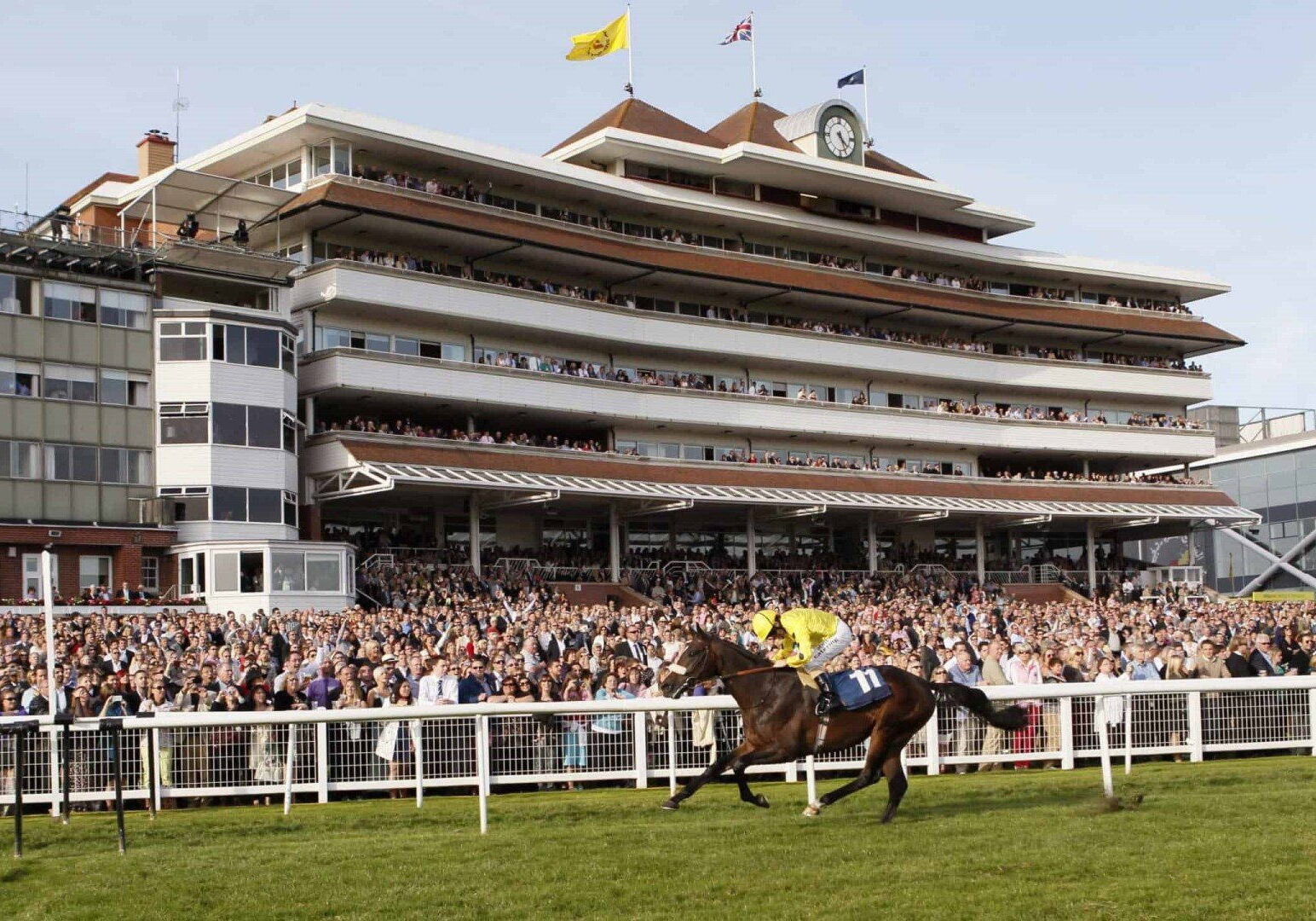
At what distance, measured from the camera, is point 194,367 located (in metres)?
34.3

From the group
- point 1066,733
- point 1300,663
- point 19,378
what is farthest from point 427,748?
point 19,378

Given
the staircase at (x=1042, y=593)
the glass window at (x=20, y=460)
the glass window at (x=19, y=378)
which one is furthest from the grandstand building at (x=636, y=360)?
the staircase at (x=1042, y=593)

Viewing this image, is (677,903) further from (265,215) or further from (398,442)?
(265,215)

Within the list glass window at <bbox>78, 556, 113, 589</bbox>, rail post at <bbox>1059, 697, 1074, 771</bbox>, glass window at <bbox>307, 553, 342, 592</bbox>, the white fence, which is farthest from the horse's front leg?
glass window at <bbox>78, 556, 113, 589</bbox>

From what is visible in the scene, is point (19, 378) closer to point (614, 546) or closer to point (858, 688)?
point (614, 546)

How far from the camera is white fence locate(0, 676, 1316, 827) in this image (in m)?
11.3

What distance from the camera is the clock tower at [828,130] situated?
51.4m

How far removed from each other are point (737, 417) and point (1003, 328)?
39.7 feet

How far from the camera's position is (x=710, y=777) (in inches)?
419

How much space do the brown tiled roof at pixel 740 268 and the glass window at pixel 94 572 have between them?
32.8 feet

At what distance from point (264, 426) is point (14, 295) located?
18.9ft

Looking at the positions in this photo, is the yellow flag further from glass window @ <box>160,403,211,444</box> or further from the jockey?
the jockey

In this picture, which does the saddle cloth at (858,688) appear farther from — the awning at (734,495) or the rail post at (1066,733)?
the awning at (734,495)

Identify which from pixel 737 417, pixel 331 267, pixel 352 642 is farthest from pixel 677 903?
pixel 737 417
